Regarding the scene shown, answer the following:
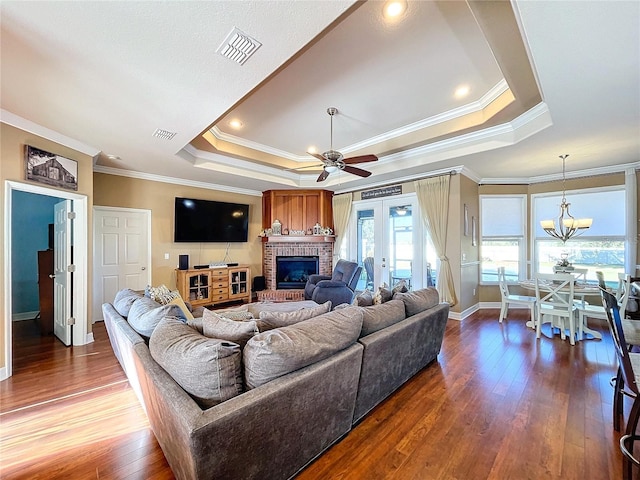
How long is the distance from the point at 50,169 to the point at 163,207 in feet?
7.24

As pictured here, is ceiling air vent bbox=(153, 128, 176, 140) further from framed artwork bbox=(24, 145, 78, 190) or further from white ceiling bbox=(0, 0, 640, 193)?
framed artwork bbox=(24, 145, 78, 190)

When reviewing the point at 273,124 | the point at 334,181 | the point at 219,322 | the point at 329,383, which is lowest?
the point at 329,383

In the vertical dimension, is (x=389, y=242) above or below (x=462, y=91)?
below

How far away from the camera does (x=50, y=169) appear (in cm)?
312

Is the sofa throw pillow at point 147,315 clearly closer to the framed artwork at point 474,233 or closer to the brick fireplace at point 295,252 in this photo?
the brick fireplace at point 295,252

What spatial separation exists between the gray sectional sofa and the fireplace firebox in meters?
4.45

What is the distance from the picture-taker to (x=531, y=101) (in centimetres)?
296

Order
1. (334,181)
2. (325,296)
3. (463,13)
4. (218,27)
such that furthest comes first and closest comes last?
(334,181) < (325,296) < (463,13) < (218,27)

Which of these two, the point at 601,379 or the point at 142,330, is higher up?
the point at 142,330

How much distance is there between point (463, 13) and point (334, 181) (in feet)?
13.2

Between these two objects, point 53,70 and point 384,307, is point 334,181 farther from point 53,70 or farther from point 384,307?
point 53,70

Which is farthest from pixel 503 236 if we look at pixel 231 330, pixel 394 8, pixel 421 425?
pixel 231 330

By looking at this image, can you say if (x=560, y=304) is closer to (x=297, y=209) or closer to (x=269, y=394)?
(x=269, y=394)

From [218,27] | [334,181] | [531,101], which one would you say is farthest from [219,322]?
[334,181]
